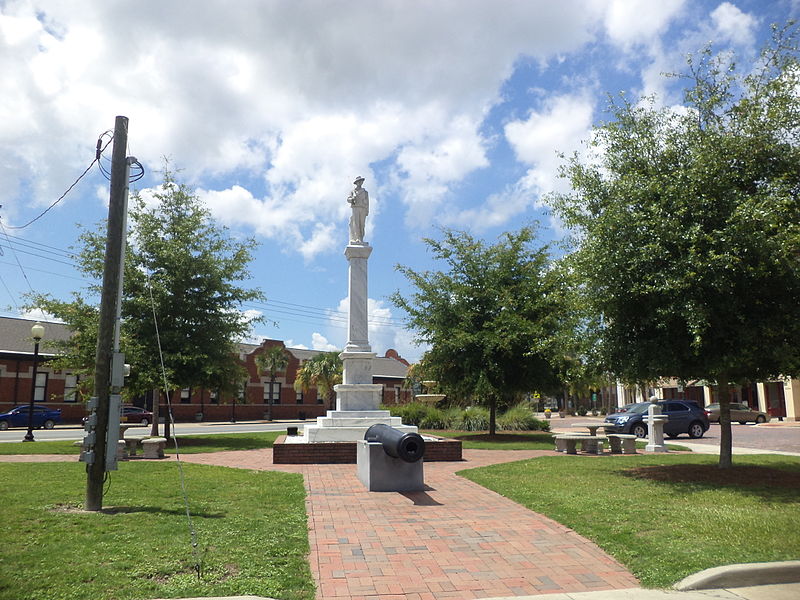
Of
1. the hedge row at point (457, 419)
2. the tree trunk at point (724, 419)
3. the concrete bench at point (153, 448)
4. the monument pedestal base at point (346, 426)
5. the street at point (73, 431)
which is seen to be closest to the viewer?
the tree trunk at point (724, 419)

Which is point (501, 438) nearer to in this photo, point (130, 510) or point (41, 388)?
point (130, 510)

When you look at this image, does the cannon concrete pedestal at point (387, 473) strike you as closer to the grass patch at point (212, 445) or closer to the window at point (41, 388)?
the grass patch at point (212, 445)

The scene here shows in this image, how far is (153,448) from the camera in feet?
50.4

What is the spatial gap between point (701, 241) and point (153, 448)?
524 inches

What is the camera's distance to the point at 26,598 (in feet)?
15.3

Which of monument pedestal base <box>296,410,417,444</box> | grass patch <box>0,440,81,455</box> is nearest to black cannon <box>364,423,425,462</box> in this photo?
monument pedestal base <box>296,410,417,444</box>

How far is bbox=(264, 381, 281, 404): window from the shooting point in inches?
2227

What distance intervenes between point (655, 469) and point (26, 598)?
1167 cm

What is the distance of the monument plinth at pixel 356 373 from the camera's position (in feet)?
52.2

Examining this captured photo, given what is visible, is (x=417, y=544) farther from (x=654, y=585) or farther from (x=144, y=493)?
(x=144, y=493)

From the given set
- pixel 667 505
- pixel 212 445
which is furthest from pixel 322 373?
pixel 667 505

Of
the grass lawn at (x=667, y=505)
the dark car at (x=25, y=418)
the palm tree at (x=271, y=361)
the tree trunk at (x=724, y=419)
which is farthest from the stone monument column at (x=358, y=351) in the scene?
the palm tree at (x=271, y=361)

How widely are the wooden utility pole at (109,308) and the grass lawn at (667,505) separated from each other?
235 inches

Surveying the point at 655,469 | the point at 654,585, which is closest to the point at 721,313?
the point at 655,469
